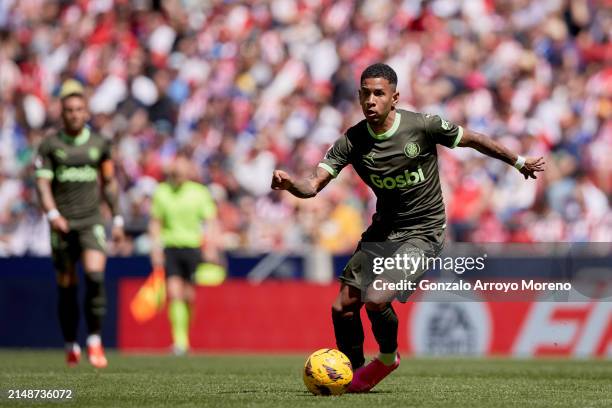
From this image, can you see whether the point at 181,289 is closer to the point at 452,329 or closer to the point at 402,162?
the point at 452,329

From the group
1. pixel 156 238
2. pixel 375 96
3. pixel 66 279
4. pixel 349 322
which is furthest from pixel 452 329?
pixel 375 96

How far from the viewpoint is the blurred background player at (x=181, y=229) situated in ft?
61.4

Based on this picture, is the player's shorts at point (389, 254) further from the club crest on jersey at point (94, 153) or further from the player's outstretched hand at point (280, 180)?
the club crest on jersey at point (94, 153)

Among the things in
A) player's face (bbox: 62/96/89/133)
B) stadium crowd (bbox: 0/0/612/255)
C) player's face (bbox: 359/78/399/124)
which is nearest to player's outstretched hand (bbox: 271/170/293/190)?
player's face (bbox: 359/78/399/124)

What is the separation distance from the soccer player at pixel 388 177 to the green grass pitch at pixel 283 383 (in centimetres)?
53

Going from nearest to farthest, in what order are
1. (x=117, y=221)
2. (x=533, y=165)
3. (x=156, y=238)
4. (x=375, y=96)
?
(x=375, y=96)
(x=533, y=165)
(x=117, y=221)
(x=156, y=238)

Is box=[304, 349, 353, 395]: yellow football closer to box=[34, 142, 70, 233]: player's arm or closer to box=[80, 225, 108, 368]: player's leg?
box=[34, 142, 70, 233]: player's arm

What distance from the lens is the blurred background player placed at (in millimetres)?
18719

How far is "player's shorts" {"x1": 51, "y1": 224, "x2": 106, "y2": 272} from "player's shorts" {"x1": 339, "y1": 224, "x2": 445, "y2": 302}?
4748mm

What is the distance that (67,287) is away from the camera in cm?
1489

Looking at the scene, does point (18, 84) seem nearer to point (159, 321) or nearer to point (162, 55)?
point (162, 55)

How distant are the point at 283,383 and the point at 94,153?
4007 millimetres

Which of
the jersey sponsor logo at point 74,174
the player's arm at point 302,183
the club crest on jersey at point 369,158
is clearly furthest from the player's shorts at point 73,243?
the club crest on jersey at point 369,158

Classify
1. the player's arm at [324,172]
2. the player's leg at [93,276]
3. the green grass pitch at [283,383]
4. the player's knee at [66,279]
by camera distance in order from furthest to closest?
the player's knee at [66,279] → the player's leg at [93,276] → the player's arm at [324,172] → the green grass pitch at [283,383]
